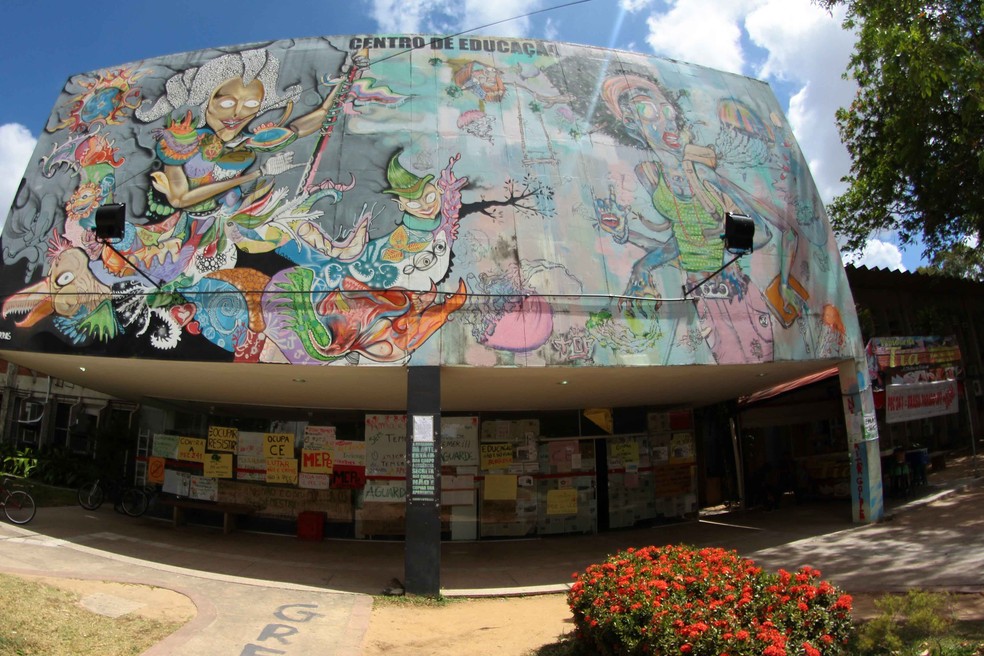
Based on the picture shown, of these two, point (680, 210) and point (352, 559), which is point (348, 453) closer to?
point (352, 559)

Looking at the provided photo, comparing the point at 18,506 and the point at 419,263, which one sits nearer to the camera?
the point at 419,263

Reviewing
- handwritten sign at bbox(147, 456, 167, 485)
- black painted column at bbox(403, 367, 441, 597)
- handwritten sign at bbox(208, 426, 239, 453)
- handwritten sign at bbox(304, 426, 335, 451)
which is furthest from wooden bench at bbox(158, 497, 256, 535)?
black painted column at bbox(403, 367, 441, 597)

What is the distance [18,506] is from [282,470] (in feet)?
15.8

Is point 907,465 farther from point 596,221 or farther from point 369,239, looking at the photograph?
point 369,239

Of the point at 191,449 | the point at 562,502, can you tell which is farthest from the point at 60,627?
the point at 562,502

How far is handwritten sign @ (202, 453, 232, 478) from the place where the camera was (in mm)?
14625

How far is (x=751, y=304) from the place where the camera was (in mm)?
12328

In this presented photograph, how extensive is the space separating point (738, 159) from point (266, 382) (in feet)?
32.9

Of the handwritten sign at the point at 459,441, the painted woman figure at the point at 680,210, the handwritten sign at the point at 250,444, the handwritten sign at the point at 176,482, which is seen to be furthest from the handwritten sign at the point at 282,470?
the painted woman figure at the point at 680,210

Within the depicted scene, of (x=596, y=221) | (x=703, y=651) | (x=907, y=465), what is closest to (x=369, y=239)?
(x=596, y=221)

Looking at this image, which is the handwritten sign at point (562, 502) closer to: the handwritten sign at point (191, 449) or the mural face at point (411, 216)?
the mural face at point (411, 216)

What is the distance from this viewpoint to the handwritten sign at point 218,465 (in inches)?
576

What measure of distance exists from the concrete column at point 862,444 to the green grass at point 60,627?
12651 mm

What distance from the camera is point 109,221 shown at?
35.1 ft
